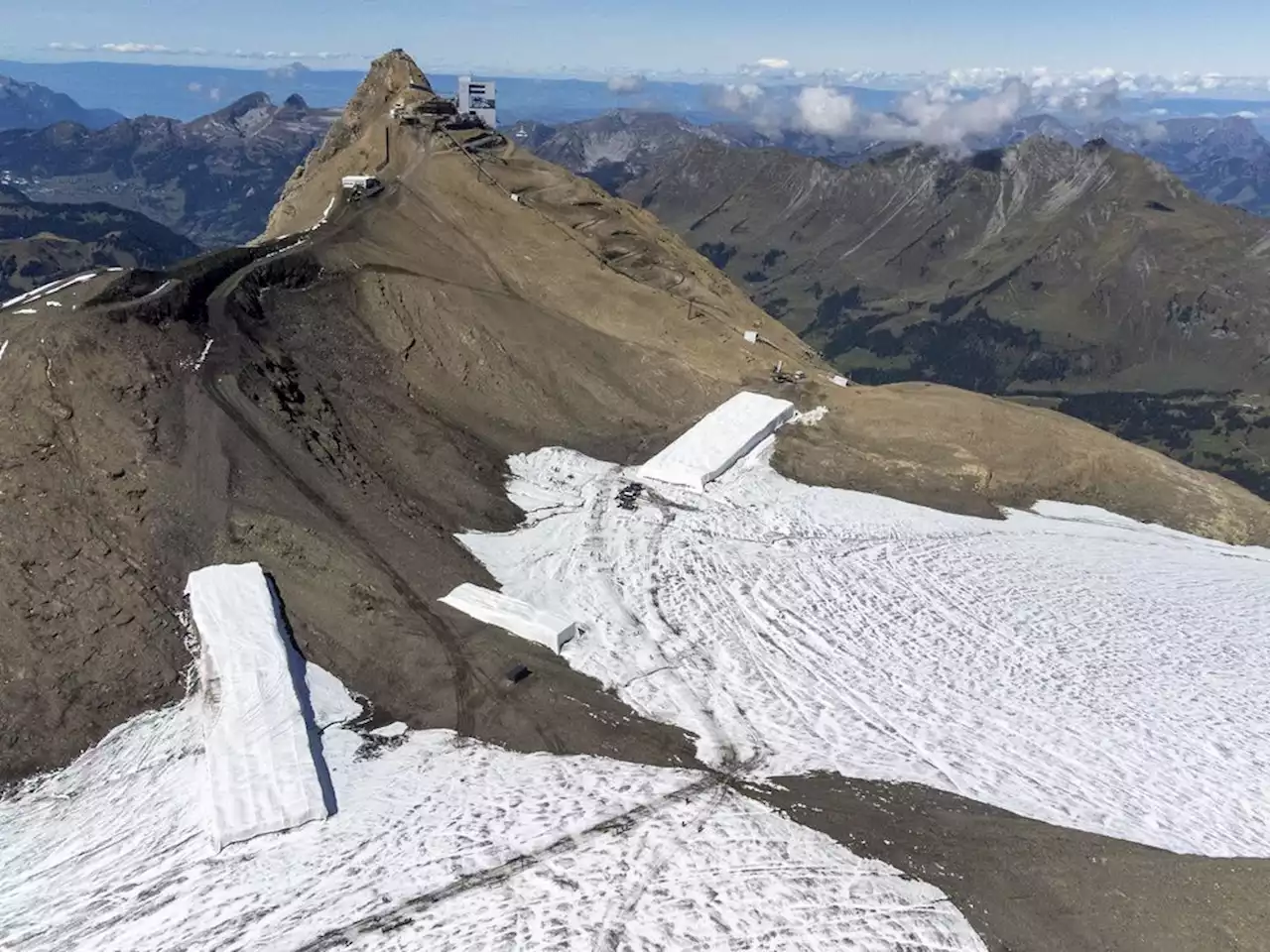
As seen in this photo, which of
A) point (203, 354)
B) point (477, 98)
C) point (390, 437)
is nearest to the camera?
point (203, 354)

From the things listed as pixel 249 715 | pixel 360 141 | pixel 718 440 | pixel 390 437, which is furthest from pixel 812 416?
pixel 360 141

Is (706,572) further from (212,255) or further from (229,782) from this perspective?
(212,255)

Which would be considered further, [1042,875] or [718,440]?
[718,440]

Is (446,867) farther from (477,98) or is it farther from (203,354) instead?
(477,98)

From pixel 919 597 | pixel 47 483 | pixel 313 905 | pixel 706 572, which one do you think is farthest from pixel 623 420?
pixel 313 905

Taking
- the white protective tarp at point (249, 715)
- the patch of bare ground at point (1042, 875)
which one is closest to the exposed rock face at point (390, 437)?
the white protective tarp at point (249, 715)

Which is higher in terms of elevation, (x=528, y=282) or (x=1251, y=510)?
(x=528, y=282)

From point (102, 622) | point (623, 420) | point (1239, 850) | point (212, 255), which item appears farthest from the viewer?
point (623, 420)
